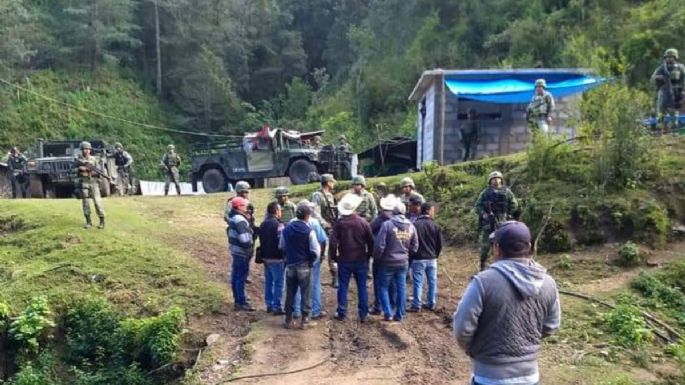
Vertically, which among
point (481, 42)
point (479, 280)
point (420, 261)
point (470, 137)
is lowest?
point (420, 261)

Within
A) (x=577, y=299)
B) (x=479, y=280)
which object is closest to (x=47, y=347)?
(x=577, y=299)

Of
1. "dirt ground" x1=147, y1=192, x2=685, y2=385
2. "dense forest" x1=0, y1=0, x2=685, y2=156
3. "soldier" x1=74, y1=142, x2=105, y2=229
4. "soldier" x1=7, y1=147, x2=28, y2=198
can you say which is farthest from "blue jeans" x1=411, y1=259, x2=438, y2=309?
"dense forest" x1=0, y1=0, x2=685, y2=156

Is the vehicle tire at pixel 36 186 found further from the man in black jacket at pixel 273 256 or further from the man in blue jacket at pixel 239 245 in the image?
the man in black jacket at pixel 273 256

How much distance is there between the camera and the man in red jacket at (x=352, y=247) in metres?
8.63

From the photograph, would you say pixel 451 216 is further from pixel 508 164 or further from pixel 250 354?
pixel 250 354

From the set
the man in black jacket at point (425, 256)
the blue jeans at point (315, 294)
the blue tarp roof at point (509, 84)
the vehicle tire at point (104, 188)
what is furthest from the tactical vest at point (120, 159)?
the man in black jacket at point (425, 256)

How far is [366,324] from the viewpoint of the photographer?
880 centimetres

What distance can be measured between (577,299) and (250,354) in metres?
4.34

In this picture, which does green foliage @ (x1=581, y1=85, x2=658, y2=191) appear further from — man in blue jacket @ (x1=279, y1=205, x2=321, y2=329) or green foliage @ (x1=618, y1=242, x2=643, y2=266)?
man in blue jacket @ (x1=279, y1=205, x2=321, y2=329)

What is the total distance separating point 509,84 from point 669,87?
566 cm

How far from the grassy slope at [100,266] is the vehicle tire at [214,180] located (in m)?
7.09

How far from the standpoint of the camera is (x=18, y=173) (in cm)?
1953

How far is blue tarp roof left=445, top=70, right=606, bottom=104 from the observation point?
17.8 metres

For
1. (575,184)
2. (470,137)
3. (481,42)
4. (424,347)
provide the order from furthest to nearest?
(481,42)
(470,137)
(575,184)
(424,347)
